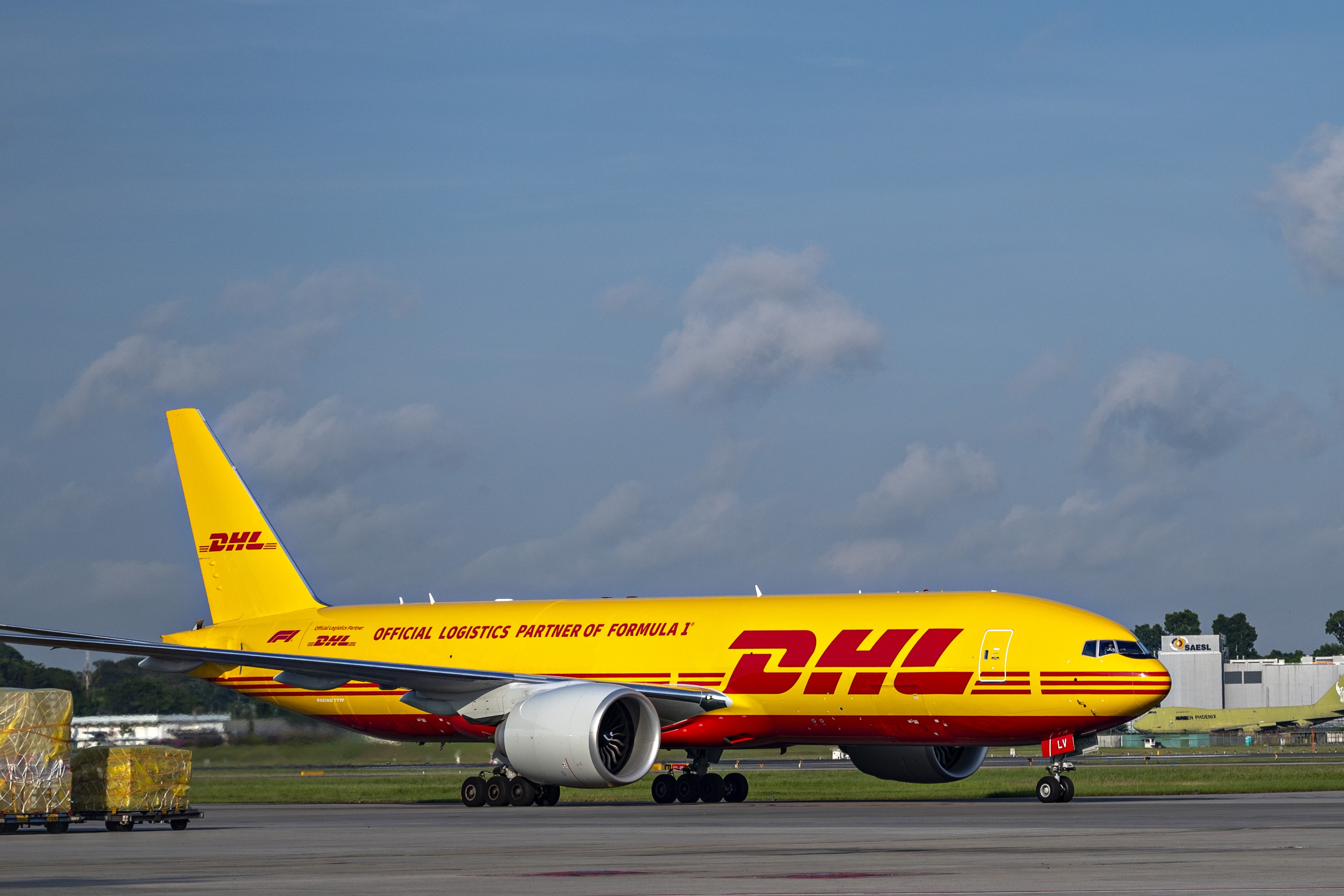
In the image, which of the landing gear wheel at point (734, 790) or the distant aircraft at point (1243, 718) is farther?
the distant aircraft at point (1243, 718)

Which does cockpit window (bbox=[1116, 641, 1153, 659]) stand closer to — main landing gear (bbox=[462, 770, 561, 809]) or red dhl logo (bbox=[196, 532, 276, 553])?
main landing gear (bbox=[462, 770, 561, 809])

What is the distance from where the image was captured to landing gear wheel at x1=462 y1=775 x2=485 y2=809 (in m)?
37.1

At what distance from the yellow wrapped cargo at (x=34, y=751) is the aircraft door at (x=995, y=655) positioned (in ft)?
55.5

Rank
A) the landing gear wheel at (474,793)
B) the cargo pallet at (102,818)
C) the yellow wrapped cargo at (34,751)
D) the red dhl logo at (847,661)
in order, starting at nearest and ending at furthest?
the yellow wrapped cargo at (34,751)
the cargo pallet at (102,818)
the red dhl logo at (847,661)
the landing gear wheel at (474,793)

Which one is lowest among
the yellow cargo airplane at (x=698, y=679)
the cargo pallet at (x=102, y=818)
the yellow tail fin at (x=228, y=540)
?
the cargo pallet at (x=102, y=818)

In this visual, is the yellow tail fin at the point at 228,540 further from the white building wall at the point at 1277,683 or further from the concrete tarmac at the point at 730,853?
the white building wall at the point at 1277,683

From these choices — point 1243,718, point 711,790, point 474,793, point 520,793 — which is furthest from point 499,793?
point 1243,718

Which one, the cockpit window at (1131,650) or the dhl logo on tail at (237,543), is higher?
the dhl logo on tail at (237,543)

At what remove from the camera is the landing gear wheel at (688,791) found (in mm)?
37781

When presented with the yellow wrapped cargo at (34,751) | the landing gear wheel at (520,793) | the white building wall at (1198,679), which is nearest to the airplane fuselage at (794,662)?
the landing gear wheel at (520,793)

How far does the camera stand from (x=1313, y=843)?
21.5 m

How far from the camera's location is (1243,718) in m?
108

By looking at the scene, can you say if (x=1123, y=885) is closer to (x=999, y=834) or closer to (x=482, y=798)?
(x=999, y=834)

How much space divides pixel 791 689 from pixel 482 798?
706cm
